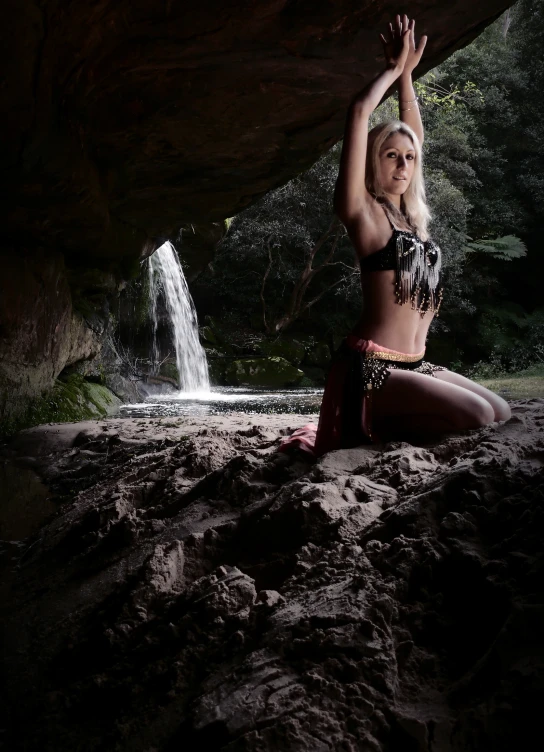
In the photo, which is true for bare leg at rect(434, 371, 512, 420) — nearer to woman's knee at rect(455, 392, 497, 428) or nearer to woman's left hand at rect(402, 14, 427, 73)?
woman's knee at rect(455, 392, 497, 428)

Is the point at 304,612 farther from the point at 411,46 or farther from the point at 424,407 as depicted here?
the point at 411,46

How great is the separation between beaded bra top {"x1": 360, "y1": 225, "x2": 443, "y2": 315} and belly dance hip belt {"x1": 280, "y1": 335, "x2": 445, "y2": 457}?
252mm

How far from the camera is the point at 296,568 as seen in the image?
5.60 ft

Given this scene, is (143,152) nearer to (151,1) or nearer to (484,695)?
(151,1)

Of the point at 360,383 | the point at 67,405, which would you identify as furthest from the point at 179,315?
the point at 360,383

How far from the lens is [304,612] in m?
1.47

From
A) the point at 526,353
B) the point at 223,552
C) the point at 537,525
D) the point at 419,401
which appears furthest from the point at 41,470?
the point at 526,353

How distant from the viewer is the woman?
242 centimetres

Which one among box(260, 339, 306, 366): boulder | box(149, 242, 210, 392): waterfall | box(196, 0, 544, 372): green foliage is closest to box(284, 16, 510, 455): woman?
box(149, 242, 210, 392): waterfall

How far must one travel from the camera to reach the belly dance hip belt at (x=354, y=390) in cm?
251

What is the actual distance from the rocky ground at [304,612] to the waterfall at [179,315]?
7.96 metres

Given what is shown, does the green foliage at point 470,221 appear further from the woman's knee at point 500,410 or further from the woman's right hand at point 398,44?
the woman's knee at point 500,410

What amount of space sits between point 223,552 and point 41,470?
2537 millimetres

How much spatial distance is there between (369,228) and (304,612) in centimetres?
170
